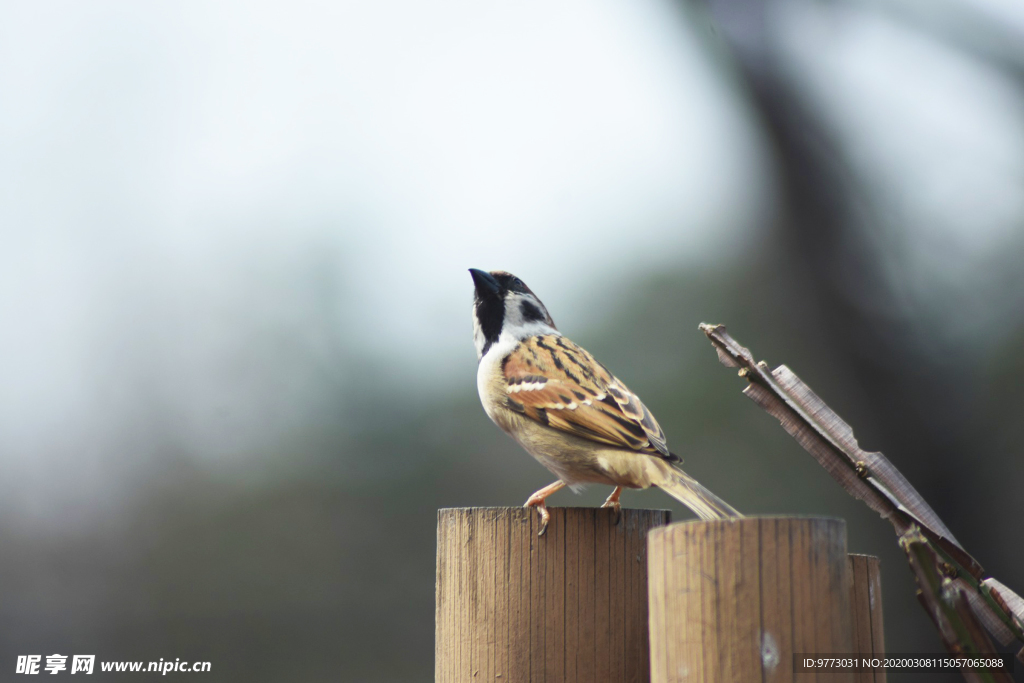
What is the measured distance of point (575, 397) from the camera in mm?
4000

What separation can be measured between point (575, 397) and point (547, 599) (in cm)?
167

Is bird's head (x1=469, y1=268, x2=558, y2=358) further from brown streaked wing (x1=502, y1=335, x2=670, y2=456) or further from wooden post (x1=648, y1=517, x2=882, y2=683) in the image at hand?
wooden post (x1=648, y1=517, x2=882, y2=683)

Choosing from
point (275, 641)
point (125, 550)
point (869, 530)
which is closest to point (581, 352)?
point (869, 530)

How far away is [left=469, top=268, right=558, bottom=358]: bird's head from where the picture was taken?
4.74 m

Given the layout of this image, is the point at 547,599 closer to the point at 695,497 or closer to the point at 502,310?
the point at 695,497

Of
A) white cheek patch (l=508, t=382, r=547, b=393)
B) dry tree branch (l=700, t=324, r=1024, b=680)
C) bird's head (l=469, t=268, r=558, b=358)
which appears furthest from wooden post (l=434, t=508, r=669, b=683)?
bird's head (l=469, t=268, r=558, b=358)

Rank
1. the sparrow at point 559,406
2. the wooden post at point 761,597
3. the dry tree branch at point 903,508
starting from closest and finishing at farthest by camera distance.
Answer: the dry tree branch at point 903,508
the wooden post at point 761,597
the sparrow at point 559,406

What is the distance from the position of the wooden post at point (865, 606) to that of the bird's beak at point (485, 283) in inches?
111

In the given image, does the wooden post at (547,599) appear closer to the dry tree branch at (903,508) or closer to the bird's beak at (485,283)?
the dry tree branch at (903,508)

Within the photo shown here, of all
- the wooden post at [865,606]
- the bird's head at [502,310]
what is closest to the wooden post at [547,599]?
the wooden post at [865,606]


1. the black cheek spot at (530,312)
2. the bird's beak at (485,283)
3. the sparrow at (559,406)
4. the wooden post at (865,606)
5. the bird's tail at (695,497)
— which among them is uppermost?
the bird's beak at (485,283)

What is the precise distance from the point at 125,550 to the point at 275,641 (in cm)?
320

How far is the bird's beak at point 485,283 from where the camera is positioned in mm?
4703

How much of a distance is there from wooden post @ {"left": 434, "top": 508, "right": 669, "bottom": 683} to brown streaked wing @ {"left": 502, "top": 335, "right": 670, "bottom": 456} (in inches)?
44.9
